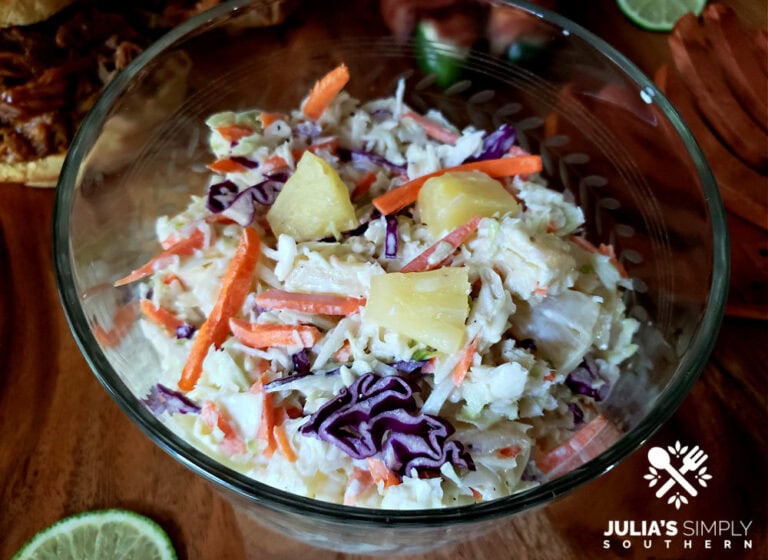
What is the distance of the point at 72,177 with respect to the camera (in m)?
1.45

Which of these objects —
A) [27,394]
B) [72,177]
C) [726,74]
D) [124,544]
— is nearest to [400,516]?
[124,544]

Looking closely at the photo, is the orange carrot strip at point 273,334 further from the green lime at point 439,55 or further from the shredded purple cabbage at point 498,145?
the green lime at point 439,55

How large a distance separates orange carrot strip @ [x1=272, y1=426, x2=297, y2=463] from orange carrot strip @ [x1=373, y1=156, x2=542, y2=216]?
1.59ft

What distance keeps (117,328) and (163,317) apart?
0.37 ft

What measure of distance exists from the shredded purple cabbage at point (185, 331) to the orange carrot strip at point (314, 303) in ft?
0.65

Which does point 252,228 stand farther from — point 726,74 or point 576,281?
point 726,74

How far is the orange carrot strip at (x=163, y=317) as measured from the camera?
1.51m

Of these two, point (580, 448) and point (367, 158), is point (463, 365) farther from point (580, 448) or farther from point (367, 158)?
point (367, 158)

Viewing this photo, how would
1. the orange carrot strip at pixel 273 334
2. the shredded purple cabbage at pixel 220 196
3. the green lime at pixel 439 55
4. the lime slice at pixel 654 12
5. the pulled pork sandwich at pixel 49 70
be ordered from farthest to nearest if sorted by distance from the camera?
the lime slice at pixel 654 12, the pulled pork sandwich at pixel 49 70, the green lime at pixel 439 55, the shredded purple cabbage at pixel 220 196, the orange carrot strip at pixel 273 334

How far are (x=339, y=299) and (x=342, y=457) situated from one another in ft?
0.93

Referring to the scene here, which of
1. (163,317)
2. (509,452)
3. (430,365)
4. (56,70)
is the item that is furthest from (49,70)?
(509,452)

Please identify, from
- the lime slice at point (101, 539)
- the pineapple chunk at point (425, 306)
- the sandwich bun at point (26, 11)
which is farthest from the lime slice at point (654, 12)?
the lime slice at point (101, 539)

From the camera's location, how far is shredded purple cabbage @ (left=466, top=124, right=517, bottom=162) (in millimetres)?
1658

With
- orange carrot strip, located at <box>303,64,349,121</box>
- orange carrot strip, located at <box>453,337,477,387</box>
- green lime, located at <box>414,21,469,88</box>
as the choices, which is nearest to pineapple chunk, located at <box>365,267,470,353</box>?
orange carrot strip, located at <box>453,337,477,387</box>
